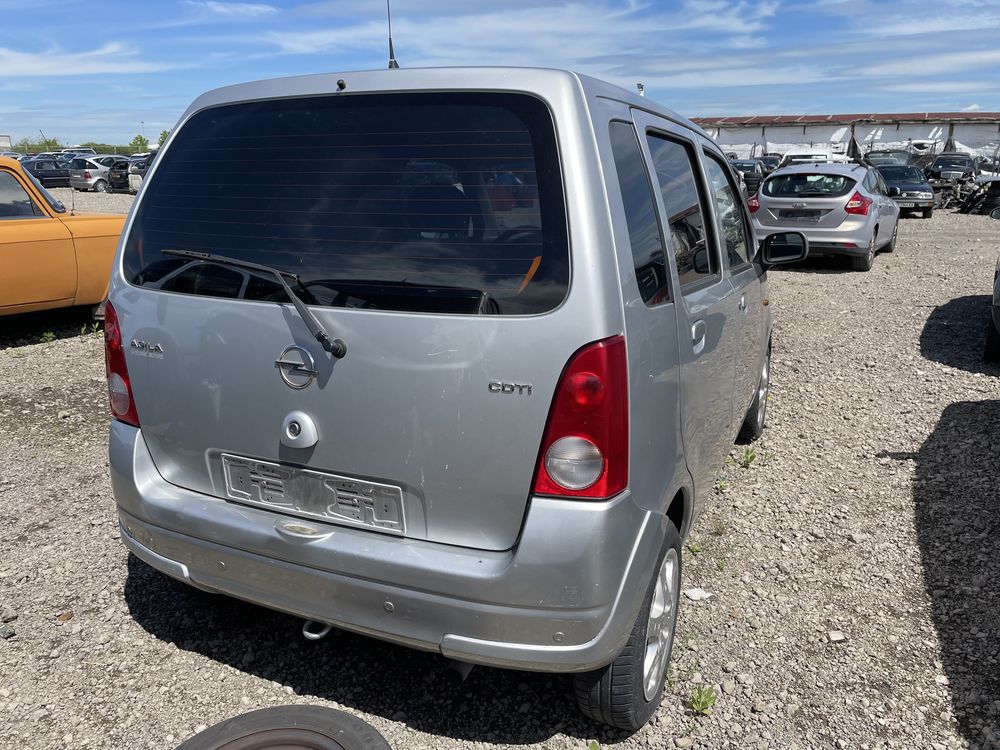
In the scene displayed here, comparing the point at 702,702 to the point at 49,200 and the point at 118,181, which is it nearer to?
the point at 49,200

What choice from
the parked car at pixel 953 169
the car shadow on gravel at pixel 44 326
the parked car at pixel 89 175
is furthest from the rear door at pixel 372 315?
the parked car at pixel 89 175

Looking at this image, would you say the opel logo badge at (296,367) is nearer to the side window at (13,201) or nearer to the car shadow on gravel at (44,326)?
the side window at (13,201)

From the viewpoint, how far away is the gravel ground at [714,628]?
2742mm

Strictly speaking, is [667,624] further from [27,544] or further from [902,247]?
[902,247]

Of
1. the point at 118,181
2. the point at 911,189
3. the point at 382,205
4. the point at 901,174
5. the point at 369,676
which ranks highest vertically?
the point at 382,205

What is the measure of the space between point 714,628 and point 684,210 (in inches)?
67.5

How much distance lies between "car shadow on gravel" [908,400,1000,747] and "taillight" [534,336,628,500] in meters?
1.73

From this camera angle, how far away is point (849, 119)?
2324 inches

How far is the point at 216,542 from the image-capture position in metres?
2.52

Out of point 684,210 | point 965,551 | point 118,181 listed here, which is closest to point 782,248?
point 684,210

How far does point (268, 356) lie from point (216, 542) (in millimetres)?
647

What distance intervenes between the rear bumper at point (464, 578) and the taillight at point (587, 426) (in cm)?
6

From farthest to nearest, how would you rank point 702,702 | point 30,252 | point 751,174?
point 751,174 < point 30,252 < point 702,702

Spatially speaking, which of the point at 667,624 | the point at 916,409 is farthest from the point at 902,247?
the point at 667,624
